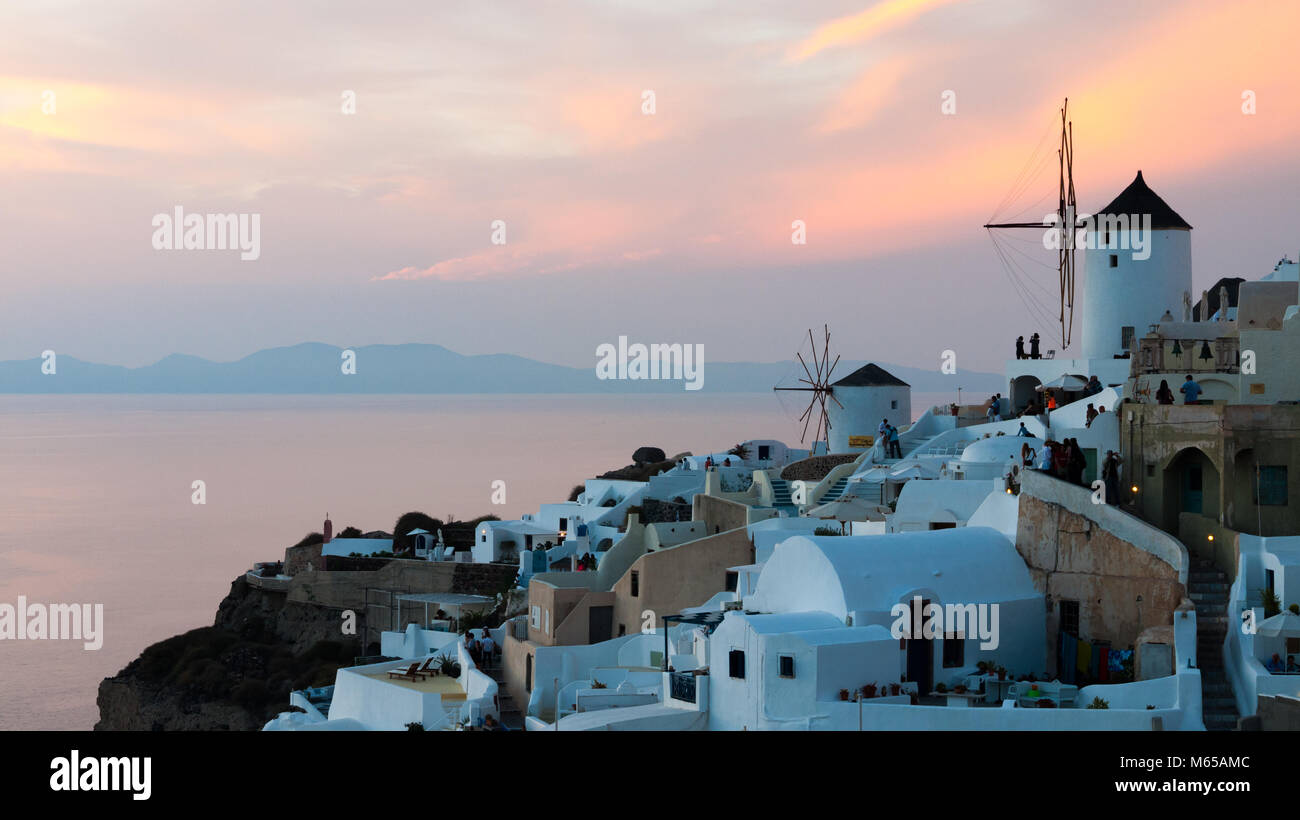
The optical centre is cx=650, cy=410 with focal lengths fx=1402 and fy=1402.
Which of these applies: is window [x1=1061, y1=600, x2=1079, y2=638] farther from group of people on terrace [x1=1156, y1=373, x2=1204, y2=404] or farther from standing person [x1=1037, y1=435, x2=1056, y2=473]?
group of people on terrace [x1=1156, y1=373, x2=1204, y2=404]

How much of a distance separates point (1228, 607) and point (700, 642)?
6.34 meters

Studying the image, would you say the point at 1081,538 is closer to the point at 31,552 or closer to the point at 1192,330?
the point at 1192,330

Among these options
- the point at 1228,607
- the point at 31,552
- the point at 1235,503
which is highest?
the point at 1235,503

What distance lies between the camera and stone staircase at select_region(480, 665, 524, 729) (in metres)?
20.0

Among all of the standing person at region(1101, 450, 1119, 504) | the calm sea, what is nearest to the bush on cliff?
the calm sea

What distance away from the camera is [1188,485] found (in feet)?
62.5

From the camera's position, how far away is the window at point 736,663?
1588 centimetres

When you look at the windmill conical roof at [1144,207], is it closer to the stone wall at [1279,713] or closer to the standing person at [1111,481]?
the standing person at [1111,481]

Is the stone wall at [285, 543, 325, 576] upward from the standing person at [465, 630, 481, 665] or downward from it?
downward

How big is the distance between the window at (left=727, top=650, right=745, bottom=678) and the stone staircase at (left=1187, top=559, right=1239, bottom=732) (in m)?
4.94

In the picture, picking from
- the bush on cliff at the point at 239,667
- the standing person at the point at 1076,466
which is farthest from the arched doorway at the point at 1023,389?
the bush on cliff at the point at 239,667

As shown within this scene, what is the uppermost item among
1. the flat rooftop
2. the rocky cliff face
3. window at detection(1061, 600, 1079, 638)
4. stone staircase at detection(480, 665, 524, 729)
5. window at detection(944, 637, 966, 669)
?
window at detection(1061, 600, 1079, 638)
